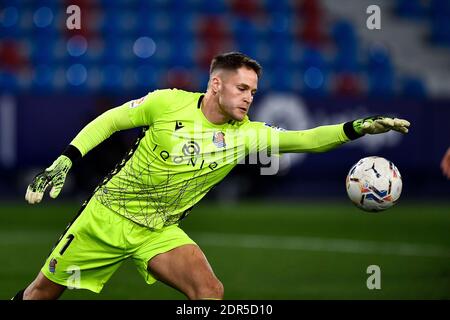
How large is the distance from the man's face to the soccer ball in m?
0.89

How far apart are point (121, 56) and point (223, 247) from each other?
26.8 ft

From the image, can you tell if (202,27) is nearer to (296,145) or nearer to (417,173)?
(417,173)

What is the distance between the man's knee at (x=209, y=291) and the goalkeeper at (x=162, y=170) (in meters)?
0.16

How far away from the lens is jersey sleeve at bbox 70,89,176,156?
5.88 meters

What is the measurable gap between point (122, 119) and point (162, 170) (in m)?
0.41

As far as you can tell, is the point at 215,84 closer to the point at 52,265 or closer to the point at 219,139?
the point at 219,139

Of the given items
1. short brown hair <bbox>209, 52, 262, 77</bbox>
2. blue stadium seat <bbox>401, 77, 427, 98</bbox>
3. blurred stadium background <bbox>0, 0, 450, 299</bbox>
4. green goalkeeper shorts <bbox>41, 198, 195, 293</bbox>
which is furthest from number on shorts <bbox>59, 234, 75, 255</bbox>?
blue stadium seat <bbox>401, 77, 427, 98</bbox>

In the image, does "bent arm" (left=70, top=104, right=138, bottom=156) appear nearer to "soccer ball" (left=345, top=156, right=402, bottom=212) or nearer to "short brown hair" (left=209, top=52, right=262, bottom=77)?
"short brown hair" (left=209, top=52, right=262, bottom=77)

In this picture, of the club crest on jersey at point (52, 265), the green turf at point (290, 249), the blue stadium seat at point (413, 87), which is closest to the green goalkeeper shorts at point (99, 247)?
the club crest on jersey at point (52, 265)

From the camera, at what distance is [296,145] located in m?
5.92

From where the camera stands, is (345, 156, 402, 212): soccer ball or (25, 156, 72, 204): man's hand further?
(345, 156, 402, 212): soccer ball

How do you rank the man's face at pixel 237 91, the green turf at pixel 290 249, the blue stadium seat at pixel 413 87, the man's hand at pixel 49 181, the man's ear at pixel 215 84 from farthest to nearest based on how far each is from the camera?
the blue stadium seat at pixel 413 87
the green turf at pixel 290 249
the man's ear at pixel 215 84
the man's face at pixel 237 91
the man's hand at pixel 49 181

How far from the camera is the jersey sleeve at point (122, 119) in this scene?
5.88 meters

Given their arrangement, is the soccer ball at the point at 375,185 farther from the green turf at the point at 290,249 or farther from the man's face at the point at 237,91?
the green turf at the point at 290,249
